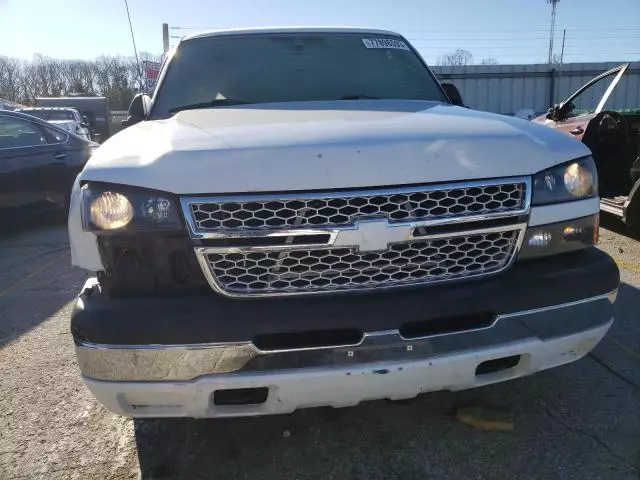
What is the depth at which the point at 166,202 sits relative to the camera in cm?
195

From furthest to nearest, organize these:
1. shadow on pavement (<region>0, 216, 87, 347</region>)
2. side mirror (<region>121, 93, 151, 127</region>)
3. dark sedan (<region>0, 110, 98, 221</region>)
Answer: dark sedan (<region>0, 110, 98, 221</region>) < shadow on pavement (<region>0, 216, 87, 347</region>) < side mirror (<region>121, 93, 151, 127</region>)

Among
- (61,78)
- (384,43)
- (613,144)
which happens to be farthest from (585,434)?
(61,78)

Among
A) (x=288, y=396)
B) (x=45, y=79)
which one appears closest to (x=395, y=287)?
(x=288, y=396)

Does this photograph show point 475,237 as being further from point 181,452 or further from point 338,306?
point 181,452

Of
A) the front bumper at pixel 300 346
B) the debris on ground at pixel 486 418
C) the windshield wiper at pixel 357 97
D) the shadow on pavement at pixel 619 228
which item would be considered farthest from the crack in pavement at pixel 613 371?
the shadow on pavement at pixel 619 228

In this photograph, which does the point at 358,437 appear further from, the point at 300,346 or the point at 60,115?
the point at 60,115

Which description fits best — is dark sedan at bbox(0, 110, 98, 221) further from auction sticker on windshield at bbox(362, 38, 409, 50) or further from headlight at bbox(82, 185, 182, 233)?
headlight at bbox(82, 185, 182, 233)

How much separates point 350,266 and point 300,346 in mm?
330

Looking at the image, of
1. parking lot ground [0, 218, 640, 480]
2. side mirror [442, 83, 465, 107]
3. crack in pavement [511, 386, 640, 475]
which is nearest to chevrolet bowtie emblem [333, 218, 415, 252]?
parking lot ground [0, 218, 640, 480]

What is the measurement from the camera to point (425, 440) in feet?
8.13

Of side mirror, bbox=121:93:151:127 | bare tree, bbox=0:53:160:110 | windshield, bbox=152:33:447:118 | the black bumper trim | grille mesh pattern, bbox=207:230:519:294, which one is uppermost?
windshield, bbox=152:33:447:118

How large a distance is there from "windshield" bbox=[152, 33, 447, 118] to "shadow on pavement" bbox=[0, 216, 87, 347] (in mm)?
1955

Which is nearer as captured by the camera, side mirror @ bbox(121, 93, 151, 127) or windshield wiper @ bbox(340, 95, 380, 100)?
windshield wiper @ bbox(340, 95, 380, 100)

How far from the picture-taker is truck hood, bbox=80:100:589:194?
6.35 ft
